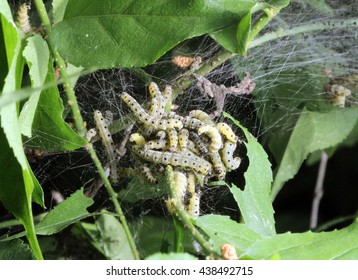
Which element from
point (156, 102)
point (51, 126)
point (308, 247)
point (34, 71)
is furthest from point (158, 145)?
point (308, 247)

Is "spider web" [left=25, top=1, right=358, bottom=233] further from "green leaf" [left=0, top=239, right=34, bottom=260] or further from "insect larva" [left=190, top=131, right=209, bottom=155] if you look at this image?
"green leaf" [left=0, top=239, right=34, bottom=260]

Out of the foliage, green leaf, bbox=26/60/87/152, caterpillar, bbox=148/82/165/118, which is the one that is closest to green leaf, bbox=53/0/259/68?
the foliage

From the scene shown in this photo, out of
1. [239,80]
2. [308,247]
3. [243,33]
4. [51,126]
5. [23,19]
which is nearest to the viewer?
[308,247]

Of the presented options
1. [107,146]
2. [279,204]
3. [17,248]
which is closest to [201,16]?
[107,146]

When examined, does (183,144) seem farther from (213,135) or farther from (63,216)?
(63,216)

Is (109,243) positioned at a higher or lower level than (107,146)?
lower
